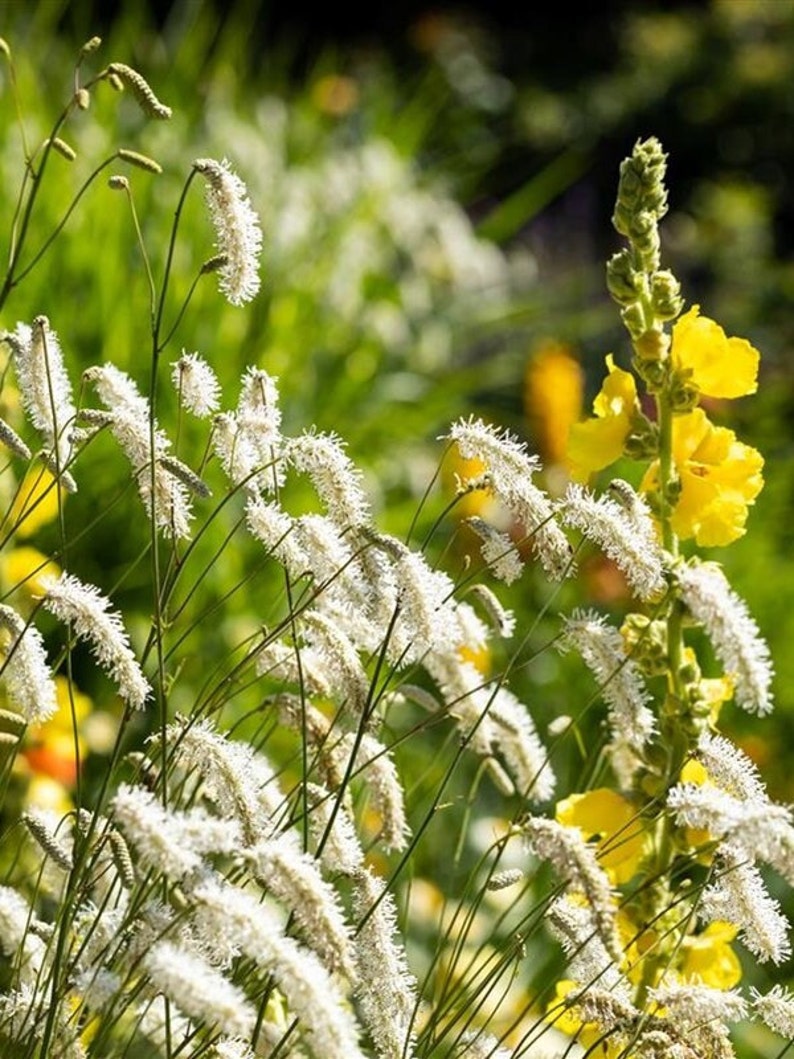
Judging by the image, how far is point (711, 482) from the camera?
1.73m

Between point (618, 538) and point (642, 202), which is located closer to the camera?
point (618, 538)

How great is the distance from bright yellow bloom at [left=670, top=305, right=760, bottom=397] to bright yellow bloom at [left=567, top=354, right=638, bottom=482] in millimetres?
56

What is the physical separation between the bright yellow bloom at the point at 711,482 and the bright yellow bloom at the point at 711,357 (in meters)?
0.03

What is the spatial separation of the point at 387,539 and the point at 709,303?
7272mm

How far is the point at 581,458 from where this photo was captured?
5.85 feet

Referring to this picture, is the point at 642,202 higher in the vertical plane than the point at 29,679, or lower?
higher

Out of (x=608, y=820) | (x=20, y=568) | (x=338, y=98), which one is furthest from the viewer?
(x=338, y=98)

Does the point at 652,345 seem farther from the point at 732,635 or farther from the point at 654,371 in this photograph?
the point at 732,635

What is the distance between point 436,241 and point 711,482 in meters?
4.57

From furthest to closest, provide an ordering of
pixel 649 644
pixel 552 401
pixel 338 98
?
1. pixel 338 98
2. pixel 552 401
3. pixel 649 644

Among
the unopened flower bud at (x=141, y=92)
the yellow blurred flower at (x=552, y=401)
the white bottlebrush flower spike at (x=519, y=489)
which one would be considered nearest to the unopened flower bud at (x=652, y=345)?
the white bottlebrush flower spike at (x=519, y=489)

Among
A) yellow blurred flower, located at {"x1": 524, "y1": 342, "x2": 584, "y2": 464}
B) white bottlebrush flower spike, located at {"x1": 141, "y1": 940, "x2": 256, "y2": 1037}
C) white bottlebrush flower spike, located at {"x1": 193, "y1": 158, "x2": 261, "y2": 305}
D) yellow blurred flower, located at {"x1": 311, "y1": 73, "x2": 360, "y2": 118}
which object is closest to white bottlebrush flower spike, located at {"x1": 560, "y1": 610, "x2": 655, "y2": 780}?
white bottlebrush flower spike, located at {"x1": 193, "y1": 158, "x2": 261, "y2": 305}

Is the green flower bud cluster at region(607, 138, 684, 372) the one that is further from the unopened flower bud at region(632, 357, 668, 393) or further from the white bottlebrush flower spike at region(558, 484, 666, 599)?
the white bottlebrush flower spike at region(558, 484, 666, 599)

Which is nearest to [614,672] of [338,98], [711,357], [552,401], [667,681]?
[667,681]
